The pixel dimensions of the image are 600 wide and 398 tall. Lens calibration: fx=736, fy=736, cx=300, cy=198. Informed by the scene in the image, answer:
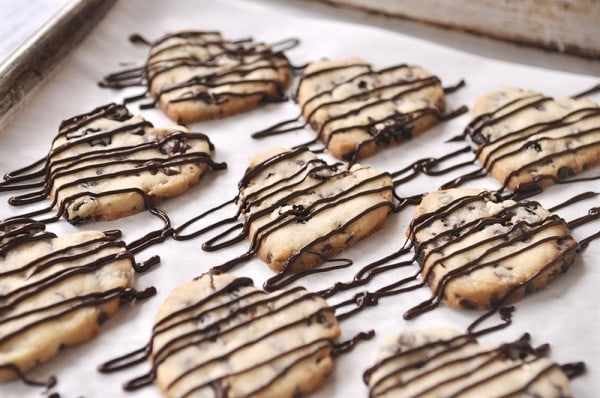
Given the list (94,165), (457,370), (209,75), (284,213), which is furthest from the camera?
(209,75)

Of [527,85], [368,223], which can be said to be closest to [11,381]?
[368,223]

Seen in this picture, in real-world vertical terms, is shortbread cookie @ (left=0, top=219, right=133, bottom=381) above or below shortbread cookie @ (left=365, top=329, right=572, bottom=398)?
above

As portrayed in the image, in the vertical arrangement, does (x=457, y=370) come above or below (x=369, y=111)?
below

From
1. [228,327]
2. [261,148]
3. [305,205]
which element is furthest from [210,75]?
[228,327]

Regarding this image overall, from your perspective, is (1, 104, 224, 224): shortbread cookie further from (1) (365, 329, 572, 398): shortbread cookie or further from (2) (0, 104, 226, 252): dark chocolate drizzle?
(1) (365, 329, 572, 398): shortbread cookie

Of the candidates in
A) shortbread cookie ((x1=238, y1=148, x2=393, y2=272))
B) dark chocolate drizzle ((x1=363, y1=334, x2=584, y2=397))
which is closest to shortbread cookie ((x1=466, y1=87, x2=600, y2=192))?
shortbread cookie ((x1=238, y1=148, x2=393, y2=272))

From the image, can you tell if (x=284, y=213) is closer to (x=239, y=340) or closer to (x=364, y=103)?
(x=239, y=340)
